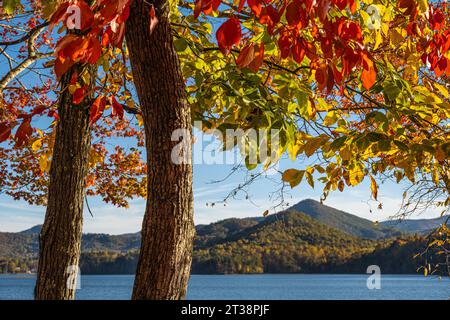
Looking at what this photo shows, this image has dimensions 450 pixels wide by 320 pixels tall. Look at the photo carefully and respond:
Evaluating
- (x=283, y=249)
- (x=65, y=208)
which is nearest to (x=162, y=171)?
(x=65, y=208)

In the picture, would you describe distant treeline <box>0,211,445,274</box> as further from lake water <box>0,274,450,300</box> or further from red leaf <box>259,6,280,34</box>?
red leaf <box>259,6,280,34</box>

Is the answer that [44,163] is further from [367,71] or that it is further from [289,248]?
[289,248]

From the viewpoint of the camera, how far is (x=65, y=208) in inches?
186

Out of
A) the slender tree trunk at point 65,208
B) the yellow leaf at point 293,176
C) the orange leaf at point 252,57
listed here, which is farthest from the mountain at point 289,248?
the orange leaf at point 252,57

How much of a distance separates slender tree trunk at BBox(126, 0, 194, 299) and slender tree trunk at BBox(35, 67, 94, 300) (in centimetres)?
191

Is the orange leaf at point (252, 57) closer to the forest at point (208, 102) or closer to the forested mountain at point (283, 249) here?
the forest at point (208, 102)

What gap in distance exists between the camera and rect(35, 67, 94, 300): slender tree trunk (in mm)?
4672

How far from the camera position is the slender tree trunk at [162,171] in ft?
9.78

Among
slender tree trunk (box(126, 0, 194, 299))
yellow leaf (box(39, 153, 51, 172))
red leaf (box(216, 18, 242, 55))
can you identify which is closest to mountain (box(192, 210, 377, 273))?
yellow leaf (box(39, 153, 51, 172))

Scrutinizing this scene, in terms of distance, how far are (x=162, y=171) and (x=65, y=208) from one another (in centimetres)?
210

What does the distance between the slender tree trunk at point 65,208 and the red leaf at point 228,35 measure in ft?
9.02
